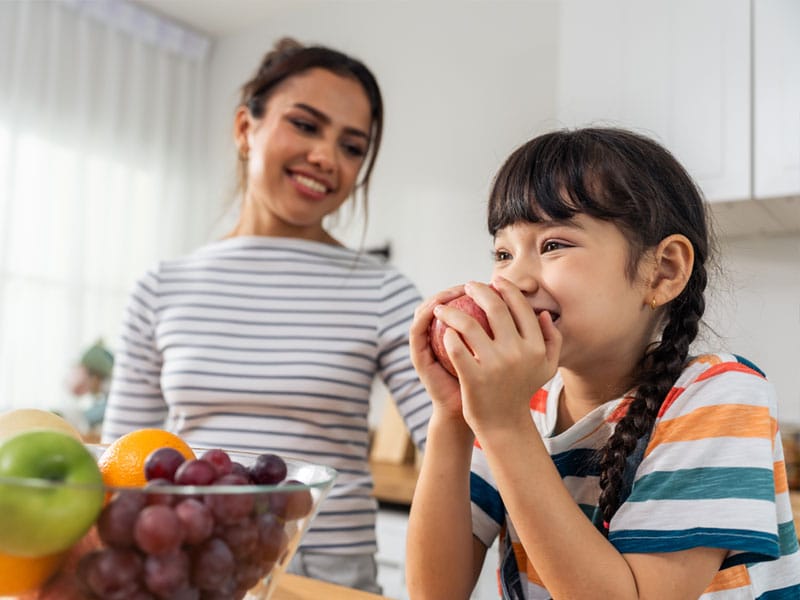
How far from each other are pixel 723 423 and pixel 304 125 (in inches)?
37.2

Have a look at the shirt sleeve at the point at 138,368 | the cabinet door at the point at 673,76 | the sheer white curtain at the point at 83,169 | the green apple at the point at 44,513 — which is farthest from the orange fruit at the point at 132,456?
the sheer white curtain at the point at 83,169

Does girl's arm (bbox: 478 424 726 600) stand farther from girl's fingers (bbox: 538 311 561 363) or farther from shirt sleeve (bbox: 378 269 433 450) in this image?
shirt sleeve (bbox: 378 269 433 450)

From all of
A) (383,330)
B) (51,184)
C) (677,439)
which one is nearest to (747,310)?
(383,330)

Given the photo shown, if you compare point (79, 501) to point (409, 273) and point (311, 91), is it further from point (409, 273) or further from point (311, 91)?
point (409, 273)

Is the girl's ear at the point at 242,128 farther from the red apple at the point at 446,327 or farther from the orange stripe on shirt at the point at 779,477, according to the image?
the orange stripe on shirt at the point at 779,477

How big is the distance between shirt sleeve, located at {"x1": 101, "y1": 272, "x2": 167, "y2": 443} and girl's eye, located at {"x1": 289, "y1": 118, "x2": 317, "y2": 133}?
1.21 ft

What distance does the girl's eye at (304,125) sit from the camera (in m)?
1.41

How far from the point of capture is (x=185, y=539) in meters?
0.42

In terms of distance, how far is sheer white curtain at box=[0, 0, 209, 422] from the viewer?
334 cm

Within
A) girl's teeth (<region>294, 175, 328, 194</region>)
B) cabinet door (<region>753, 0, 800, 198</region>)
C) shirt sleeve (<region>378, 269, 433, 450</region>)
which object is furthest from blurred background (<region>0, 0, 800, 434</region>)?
girl's teeth (<region>294, 175, 328, 194</region>)

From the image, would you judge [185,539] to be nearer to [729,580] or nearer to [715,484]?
[715,484]

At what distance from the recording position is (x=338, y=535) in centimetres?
122

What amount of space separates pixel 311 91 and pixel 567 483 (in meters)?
0.88

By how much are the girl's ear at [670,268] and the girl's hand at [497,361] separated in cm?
19
